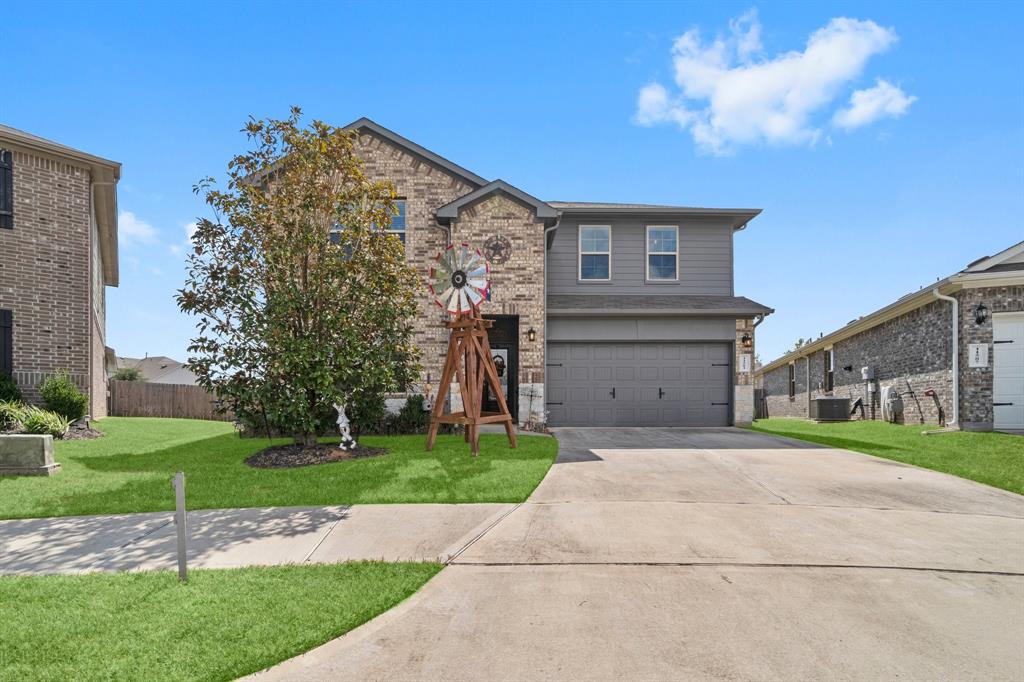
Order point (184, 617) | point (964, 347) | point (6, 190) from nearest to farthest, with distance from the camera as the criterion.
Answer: point (184, 617), point (6, 190), point (964, 347)

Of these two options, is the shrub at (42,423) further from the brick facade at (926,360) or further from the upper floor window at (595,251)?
the brick facade at (926,360)

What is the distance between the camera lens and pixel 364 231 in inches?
399

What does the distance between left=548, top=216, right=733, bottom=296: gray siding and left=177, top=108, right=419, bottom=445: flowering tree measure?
730 cm

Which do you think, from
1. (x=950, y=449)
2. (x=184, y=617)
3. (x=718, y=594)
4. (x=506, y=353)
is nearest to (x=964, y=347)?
(x=950, y=449)

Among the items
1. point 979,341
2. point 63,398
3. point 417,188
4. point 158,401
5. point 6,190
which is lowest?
point 158,401

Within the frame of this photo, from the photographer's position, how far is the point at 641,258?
1653cm

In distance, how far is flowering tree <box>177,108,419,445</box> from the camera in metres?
9.67

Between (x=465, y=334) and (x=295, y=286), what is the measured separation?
3.16 meters

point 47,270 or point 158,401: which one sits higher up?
point 47,270

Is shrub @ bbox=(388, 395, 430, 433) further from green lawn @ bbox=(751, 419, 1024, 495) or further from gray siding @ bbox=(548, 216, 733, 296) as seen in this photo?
green lawn @ bbox=(751, 419, 1024, 495)

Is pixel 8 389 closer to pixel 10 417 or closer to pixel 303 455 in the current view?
pixel 10 417

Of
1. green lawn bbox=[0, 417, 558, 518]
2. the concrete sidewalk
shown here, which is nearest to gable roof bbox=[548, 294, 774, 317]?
green lawn bbox=[0, 417, 558, 518]

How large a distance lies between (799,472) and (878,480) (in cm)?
103

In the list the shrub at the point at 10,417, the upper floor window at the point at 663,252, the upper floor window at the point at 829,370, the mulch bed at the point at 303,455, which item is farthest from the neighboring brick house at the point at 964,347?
the shrub at the point at 10,417
